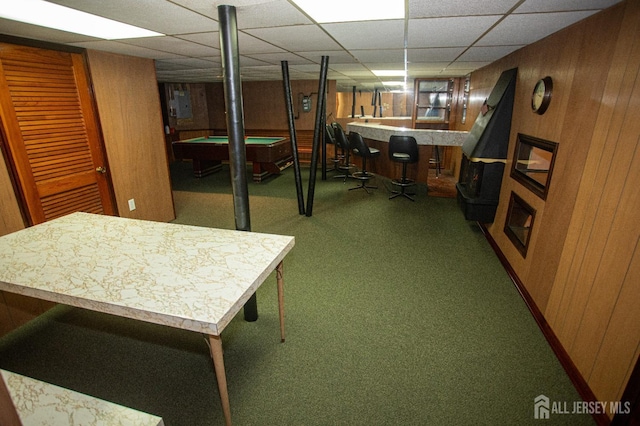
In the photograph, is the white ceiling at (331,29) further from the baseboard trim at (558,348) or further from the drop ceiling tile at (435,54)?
the baseboard trim at (558,348)

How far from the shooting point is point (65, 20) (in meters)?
2.09

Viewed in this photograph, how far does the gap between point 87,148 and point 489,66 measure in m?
5.14

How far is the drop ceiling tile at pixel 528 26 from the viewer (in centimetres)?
196

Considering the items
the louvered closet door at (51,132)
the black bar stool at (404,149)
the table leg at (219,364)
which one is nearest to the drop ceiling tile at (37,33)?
the louvered closet door at (51,132)

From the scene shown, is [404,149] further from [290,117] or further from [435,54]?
[290,117]

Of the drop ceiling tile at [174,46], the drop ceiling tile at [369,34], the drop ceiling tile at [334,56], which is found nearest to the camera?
the drop ceiling tile at [369,34]

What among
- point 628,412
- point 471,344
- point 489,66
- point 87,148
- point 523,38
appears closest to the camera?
point 628,412

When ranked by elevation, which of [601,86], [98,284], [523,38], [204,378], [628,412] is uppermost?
[523,38]

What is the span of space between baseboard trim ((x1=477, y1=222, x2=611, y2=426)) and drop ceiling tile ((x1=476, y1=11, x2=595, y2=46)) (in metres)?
2.02

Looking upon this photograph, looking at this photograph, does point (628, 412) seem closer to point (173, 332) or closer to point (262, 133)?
point (173, 332)

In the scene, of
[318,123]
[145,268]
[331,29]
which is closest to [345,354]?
[145,268]

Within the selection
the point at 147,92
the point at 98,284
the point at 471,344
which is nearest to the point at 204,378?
the point at 98,284

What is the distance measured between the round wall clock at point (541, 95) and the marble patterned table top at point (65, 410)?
10.2 feet

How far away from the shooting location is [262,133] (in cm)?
846
